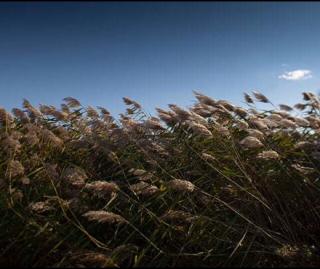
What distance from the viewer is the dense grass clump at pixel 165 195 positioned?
142 inches

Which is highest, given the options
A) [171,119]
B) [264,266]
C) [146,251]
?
[171,119]

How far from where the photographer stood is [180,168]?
445cm

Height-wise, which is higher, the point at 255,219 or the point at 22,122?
the point at 22,122

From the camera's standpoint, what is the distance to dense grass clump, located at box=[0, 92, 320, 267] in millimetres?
3600

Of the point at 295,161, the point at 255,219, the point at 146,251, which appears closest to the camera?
the point at 146,251

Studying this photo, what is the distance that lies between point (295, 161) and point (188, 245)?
1.64 meters

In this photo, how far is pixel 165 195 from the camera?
4250mm

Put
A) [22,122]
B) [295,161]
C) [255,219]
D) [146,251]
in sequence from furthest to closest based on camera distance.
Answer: [22,122], [295,161], [255,219], [146,251]

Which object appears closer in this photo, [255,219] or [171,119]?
[255,219]

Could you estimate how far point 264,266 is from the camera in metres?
3.59

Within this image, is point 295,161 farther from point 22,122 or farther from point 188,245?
point 22,122

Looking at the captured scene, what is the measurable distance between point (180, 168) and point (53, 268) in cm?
164

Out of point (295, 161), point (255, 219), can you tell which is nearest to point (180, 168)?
point (255, 219)

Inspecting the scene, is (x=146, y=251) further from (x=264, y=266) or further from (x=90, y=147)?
(x=90, y=147)
